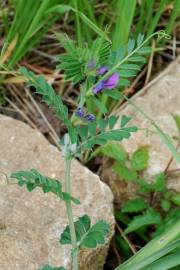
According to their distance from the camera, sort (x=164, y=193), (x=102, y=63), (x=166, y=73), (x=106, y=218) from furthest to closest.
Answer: (x=166, y=73)
(x=164, y=193)
(x=106, y=218)
(x=102, y=63)

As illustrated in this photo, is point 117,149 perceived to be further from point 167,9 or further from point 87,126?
point 167,9

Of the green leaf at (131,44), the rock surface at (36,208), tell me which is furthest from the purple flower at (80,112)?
the rock surface at (36,208)

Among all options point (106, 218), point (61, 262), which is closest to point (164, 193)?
point (106, 218)

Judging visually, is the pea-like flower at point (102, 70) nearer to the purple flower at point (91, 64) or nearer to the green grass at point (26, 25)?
the purple flower at point (91, 64)

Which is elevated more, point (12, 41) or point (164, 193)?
point (12, 41)

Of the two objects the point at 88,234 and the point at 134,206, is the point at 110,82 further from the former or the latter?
the point at 134,206

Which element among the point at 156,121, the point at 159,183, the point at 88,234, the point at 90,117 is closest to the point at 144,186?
the point at 159,183

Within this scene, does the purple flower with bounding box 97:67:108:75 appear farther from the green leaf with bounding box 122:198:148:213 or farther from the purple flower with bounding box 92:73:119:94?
the green leaf with bounding box 122:198:148:213
